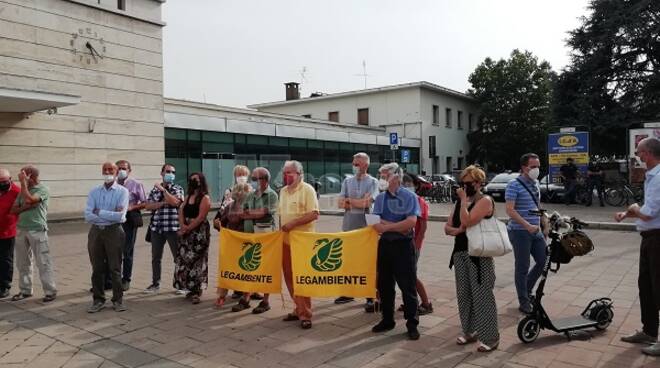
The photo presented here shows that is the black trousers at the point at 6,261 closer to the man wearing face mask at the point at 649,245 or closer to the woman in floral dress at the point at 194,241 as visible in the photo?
the woman in floral dress at the point at 194,241

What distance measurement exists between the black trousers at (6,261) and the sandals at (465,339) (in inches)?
236

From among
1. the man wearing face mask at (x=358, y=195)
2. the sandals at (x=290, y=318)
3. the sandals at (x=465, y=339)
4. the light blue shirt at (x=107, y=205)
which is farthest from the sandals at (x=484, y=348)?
the light blue shirt at (x=107, y=205)

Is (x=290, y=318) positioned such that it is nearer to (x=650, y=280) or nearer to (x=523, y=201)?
(x=523, y=201)

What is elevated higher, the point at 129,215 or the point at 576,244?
the point at 129,215

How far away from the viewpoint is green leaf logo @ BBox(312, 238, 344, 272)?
5547 millimetres

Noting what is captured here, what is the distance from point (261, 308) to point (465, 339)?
245 cm

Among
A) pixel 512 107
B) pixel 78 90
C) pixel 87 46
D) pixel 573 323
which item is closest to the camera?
pixel 573 323

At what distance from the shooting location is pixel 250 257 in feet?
19.8

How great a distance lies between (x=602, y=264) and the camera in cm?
867

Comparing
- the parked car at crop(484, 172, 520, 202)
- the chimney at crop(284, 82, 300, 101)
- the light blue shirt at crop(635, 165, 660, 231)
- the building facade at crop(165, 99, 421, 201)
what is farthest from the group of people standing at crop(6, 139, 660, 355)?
the chimney at crop(284, 82, 300, 101)

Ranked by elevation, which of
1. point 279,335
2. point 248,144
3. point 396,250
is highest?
point 248,144

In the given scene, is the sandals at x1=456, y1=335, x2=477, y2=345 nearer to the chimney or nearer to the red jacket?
the red jacket

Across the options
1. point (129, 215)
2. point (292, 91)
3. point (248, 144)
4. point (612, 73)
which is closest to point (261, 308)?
point (129, 215)

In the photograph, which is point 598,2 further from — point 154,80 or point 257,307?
point 257,307
